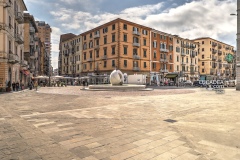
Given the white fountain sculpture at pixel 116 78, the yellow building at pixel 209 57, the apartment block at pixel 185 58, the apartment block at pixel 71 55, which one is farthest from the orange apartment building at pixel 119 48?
the yellow building at pixel 209 57

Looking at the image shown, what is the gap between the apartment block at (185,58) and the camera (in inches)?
2301

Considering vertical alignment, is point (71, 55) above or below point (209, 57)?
below

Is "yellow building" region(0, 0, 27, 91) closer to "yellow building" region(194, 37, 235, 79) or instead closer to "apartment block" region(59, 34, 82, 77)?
"apartment block" region(59, 34, 82, 77)

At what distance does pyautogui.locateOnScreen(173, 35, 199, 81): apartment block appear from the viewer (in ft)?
192

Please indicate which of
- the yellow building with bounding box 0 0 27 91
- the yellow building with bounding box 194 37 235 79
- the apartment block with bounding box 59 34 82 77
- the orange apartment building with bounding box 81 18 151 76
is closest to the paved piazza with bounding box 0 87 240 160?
the yellow building with bounding box 0 0 27 91

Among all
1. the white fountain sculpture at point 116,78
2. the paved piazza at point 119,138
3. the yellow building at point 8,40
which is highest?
the yellow building at point 8,40

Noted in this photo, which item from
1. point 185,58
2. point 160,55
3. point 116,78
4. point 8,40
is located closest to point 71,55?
point 160,55

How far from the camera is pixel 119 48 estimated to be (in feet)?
143

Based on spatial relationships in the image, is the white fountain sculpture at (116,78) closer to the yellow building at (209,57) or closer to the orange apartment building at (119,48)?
the orange apartment building at (119,48)

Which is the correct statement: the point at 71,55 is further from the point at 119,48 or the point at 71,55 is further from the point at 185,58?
the point at 185,58

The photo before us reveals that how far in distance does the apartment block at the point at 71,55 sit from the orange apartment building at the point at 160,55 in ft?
72.5

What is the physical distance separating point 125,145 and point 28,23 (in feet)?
140

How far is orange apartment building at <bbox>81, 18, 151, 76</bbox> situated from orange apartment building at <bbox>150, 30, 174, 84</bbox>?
6.40 ft

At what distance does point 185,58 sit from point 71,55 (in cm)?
3754
